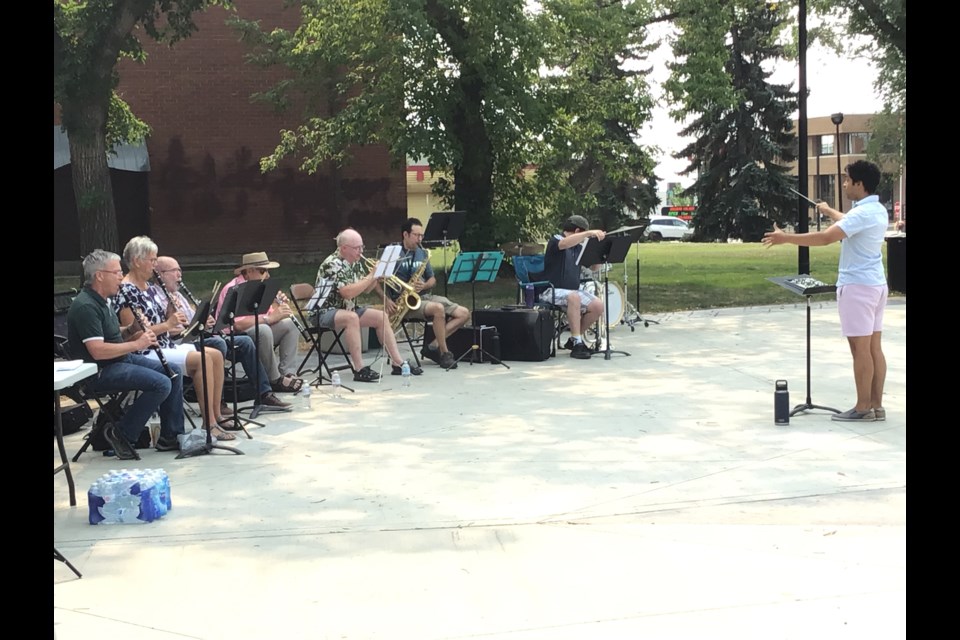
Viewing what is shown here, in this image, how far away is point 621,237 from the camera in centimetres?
1247

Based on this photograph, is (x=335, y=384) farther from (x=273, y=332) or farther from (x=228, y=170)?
(x=228, y=170)

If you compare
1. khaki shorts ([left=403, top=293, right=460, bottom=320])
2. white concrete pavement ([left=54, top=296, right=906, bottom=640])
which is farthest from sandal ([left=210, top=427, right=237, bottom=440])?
khaki shorts ([left=403, top=293, right=460, bottom=320])

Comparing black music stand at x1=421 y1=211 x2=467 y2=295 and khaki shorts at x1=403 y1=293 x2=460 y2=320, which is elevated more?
black music stand at x1=421 y1=211 x2=467 y2=295

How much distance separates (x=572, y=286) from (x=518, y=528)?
7427 millimetres

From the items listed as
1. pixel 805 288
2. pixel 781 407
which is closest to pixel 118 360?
pixel 781 407

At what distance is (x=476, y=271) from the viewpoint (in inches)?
480

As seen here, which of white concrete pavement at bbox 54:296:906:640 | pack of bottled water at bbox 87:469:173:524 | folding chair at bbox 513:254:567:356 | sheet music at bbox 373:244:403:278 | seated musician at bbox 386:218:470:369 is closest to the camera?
white concrete pavement at bbox 54:296:906:640

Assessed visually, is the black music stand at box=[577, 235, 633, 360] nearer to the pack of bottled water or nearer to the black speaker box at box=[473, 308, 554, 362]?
the black speaker box at box=[473, 308, 554, 362]

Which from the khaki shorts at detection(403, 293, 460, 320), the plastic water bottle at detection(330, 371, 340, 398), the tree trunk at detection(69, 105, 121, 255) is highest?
the tree trunk at detection(69, 105, 121, 255)

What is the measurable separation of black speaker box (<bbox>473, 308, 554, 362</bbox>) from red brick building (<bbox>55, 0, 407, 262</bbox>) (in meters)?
16.7

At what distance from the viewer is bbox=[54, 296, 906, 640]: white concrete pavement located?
4.55 meters

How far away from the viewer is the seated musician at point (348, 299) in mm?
11047

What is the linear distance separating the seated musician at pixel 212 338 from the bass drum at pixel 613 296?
5044mm

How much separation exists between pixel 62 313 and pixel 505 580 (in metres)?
6.54
